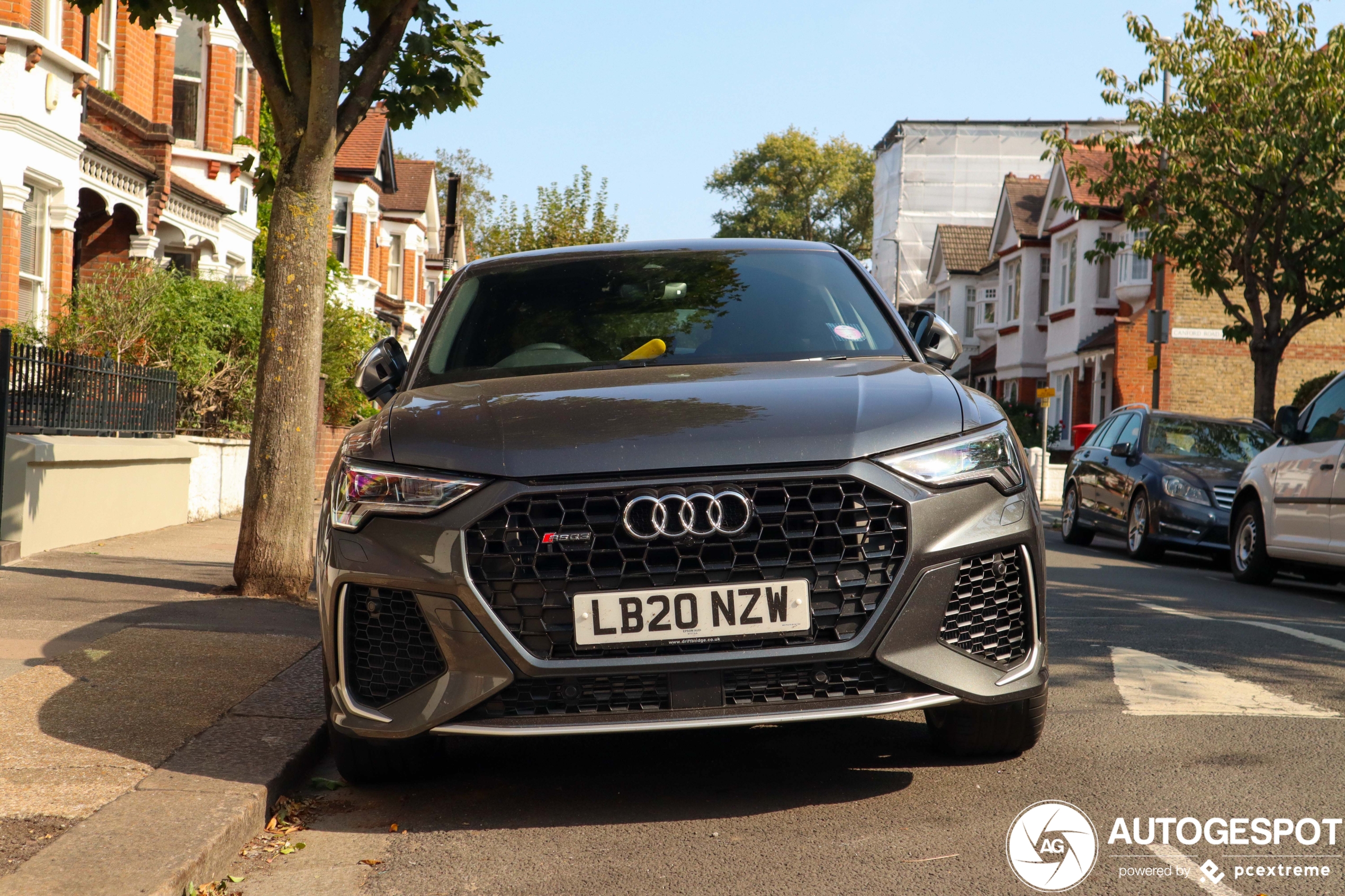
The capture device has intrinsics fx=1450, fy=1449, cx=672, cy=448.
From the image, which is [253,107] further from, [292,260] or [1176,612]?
[1176,612]

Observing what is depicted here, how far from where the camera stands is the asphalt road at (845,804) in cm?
366

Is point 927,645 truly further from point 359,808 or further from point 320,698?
point 320,698

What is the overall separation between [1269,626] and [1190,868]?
17.0ft

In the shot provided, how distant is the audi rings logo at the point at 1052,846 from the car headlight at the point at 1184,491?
11009 millimetres

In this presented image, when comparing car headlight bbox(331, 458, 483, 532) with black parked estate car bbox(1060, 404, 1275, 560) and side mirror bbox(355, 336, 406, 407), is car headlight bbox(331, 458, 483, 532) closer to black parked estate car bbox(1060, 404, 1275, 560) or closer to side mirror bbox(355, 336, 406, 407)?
side mirror bbox(355, 336, 406, 407)

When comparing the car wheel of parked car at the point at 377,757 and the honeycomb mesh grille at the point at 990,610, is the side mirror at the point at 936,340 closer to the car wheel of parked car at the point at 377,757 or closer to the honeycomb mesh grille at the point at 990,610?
the honeycomb mesh grille at the point at 990,610

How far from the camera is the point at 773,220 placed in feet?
267

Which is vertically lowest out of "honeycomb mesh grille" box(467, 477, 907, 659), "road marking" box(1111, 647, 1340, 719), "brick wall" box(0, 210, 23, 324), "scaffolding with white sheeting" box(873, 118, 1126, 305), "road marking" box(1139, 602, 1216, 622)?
"road marking" box(1139, 602, 1216, 622)

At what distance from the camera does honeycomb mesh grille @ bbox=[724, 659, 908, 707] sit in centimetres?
390

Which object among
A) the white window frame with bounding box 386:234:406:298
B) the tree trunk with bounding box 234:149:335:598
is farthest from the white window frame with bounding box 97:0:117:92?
the white window frame with bounding box 386:234:406:298

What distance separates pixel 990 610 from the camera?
4086mm

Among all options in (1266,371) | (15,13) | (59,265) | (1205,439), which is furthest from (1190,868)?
(1266,371)

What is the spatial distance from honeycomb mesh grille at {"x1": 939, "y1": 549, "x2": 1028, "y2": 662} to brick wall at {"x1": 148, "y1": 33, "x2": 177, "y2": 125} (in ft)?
64.2

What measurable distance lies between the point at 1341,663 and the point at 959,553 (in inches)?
152
